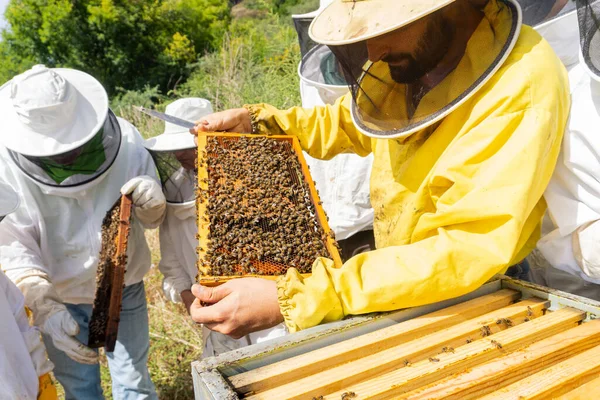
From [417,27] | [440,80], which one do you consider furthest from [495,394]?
[417,27]

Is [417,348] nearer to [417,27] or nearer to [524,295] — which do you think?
[524,295]

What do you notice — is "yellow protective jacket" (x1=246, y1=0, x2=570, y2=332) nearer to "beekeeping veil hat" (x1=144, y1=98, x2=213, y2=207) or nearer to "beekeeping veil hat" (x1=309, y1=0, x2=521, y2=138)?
"beekeeping veil hat" (x1=309, y1=0, x2=521, y2=138)

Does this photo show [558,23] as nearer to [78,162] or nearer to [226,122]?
[226,122]

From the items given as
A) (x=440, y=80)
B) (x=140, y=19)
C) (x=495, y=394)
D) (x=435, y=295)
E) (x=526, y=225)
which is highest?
(x=140, y=19)

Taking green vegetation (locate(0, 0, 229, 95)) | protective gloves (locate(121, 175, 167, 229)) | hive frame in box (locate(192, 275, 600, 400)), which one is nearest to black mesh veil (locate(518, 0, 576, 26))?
hive frame in box (locate(192, 275, 600, 400))

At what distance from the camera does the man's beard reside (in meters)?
1.67

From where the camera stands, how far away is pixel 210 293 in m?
1.77

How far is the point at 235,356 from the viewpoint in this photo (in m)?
1.35

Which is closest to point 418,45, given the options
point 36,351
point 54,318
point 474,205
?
point 474,205

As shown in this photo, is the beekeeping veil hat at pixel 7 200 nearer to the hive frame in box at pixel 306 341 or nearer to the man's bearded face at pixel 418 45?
the hive frame in box at pixel 306 341

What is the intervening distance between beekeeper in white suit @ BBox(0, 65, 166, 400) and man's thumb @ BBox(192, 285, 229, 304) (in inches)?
68.6

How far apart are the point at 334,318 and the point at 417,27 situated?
1.18 metres

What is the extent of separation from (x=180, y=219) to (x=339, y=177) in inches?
58.5

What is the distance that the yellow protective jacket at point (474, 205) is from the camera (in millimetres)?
1380
